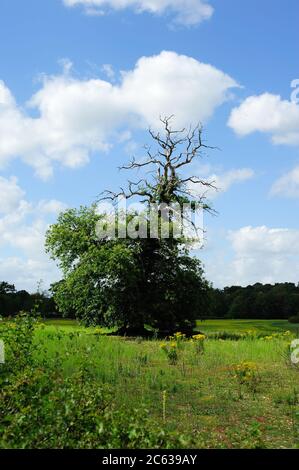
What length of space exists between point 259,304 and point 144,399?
45.2 meters

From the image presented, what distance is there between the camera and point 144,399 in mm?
9602

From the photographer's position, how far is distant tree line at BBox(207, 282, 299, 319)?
5291cm

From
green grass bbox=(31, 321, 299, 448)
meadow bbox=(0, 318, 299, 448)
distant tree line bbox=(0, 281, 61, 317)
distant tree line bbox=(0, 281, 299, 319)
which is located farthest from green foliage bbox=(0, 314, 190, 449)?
distant tree line bbox=(0, 281, 299, 319)

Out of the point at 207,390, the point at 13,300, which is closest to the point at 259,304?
the point at 13,300

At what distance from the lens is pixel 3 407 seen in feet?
24.4

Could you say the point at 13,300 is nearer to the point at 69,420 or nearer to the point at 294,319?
the point at 294,319

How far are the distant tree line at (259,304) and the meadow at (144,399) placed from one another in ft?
120

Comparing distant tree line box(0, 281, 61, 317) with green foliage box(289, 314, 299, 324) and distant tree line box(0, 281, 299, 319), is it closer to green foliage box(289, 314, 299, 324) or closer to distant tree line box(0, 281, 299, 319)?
distant tree line box(0, 281, 299, 319)

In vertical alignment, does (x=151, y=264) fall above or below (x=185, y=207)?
below

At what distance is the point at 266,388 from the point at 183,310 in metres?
16.9

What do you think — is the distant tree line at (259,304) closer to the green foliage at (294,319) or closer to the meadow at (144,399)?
the green foliage at (294,319)

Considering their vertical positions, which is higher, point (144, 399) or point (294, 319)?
point (294, 319)
